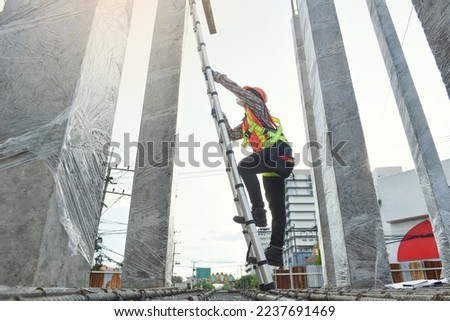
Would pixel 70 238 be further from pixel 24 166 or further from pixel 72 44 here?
pixel 72 44

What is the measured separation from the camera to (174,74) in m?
5.80

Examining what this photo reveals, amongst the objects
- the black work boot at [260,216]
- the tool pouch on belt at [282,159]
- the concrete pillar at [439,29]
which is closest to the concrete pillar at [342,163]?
the tool pouch on belt at [282,159]

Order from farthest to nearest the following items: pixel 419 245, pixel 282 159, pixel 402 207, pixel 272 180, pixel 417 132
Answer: pixel 402 207 < pixel 419 245 < pixel 417 132 < pixel 272 180 < pixel 282 159

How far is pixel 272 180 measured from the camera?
14.5 feet

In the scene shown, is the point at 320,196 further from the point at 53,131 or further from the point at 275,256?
the point at 53,131

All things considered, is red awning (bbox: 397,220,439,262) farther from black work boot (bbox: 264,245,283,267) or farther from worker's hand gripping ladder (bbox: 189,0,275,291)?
worker's hand gripping ladder (bbox: 189,0,275,291)

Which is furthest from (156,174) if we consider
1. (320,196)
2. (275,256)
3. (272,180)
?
(320,196)

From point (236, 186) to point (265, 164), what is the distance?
605mm

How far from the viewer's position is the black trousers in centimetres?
424

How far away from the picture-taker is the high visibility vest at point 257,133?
4383 millimetres

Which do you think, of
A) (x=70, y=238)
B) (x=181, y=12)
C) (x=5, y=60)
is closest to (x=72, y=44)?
(x=5, y=60)

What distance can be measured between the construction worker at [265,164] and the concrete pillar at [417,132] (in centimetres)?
462

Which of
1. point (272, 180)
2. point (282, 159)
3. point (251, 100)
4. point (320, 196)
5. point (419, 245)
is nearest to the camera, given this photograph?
point (282, 159)

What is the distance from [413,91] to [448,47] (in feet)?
21.8
